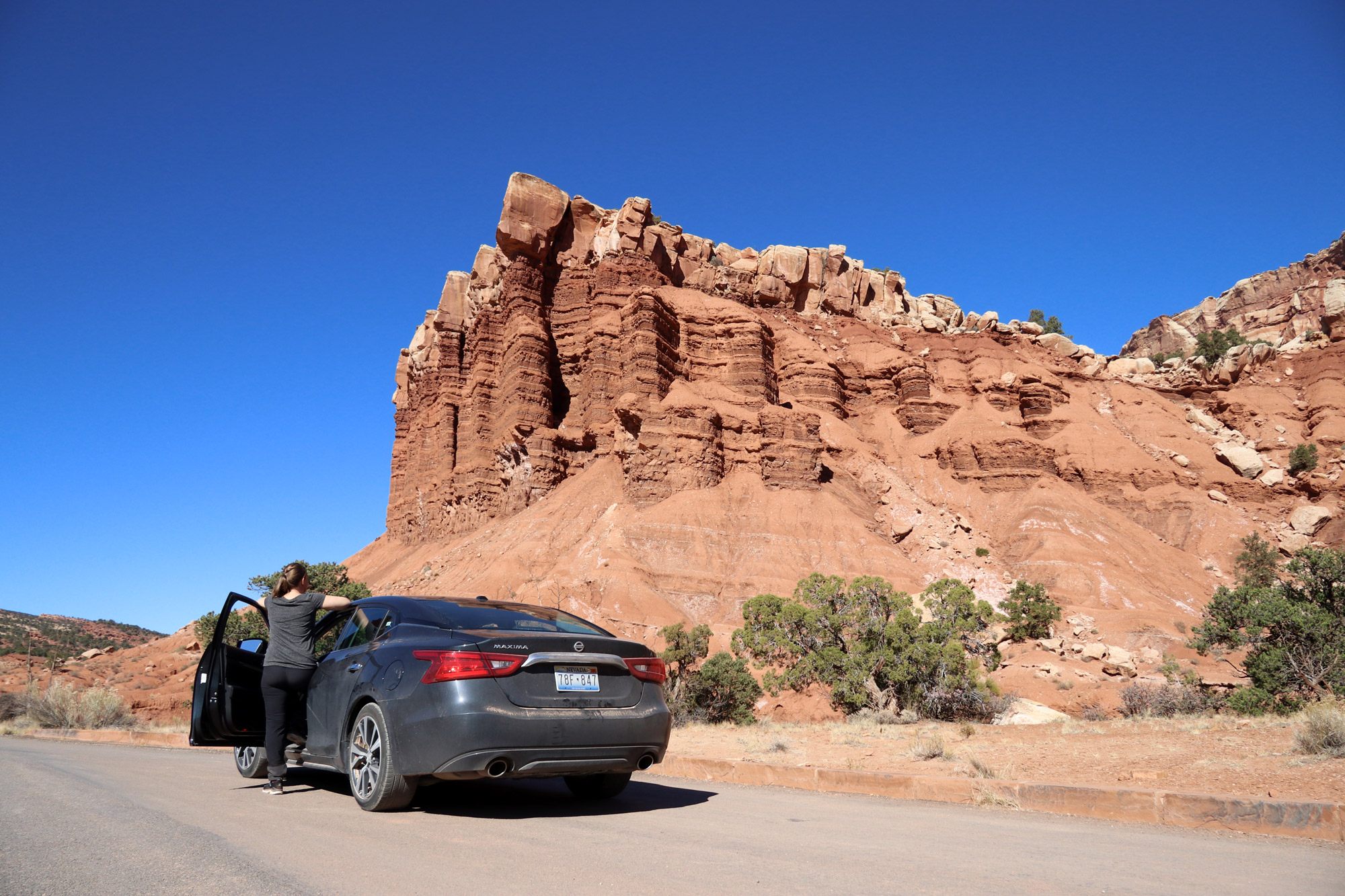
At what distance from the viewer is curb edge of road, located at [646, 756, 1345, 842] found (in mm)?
5199

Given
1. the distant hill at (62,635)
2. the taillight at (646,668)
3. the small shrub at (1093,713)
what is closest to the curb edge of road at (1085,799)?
the taillight at (646,668)

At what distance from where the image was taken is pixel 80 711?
742 inches

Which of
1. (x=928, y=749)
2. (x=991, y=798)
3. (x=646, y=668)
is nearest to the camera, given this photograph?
(x=646, y=668)

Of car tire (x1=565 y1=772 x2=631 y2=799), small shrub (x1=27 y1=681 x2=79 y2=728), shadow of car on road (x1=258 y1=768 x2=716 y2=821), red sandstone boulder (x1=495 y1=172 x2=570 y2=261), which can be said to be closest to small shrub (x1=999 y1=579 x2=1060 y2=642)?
shadow of car on road (x1=258 y1=768 x2=716 y2=821)

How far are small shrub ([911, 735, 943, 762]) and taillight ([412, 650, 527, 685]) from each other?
5.16 m

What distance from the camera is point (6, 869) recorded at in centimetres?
408

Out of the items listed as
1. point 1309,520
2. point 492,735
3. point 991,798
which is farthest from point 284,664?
point 1309,520

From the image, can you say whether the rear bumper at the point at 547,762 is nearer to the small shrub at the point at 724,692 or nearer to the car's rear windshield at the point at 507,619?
the car's rear windshield at the point at 507,619

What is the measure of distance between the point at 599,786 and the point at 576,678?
1.42 metres

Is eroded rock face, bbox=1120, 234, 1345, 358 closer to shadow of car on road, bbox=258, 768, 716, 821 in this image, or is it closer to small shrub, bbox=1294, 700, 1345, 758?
small shrub, bbox=1294, 700, 1345, 758

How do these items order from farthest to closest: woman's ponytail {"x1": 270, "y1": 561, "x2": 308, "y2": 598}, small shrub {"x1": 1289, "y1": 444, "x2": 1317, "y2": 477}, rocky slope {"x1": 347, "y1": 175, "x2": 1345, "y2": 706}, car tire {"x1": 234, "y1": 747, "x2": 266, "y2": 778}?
small shrub {"x1": 1289, "y1": 444, "x2": 1317, "y2": 477}, rocky slope {"x1": 347, "y1": 175, "x2": 1345, "y2": 706}, car tire {"x1": 234, "y1": 747, "x2": 266, "y2": 778}, woman's ponytail {"x1": 270, "y1": 561, "x2": 308, "y2": 598}

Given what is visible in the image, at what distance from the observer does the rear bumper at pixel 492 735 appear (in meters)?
5.09

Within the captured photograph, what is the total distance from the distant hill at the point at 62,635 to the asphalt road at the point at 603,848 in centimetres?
5174

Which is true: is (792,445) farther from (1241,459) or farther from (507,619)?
(507,619)
